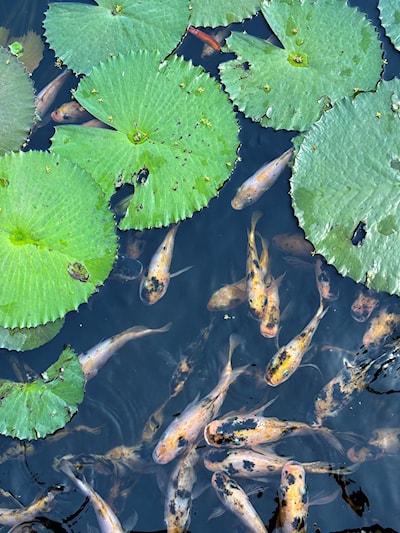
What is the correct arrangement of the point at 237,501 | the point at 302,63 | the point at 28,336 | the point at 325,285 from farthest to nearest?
1. the point at 302,63
2. the point at 325,285
3. the point at 28,336
4. the point at 237,501

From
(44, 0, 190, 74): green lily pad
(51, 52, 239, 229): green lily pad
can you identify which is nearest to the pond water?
(51, 52, 239, 229): green lily pad

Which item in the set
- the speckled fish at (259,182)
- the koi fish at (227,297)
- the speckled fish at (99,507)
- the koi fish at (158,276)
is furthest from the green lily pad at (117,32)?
the speckled fish at (99,507)

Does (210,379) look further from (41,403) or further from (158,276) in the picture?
(41,403)

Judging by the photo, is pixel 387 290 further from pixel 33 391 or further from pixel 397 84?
pixel 33 391

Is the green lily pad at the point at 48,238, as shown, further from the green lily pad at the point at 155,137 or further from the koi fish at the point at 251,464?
the koi fish at the point at 251,464

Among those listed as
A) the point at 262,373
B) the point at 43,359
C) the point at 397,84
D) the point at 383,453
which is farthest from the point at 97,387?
the point at 397,84

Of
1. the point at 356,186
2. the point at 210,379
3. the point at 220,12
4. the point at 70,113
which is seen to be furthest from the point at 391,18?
the point at 210,379
